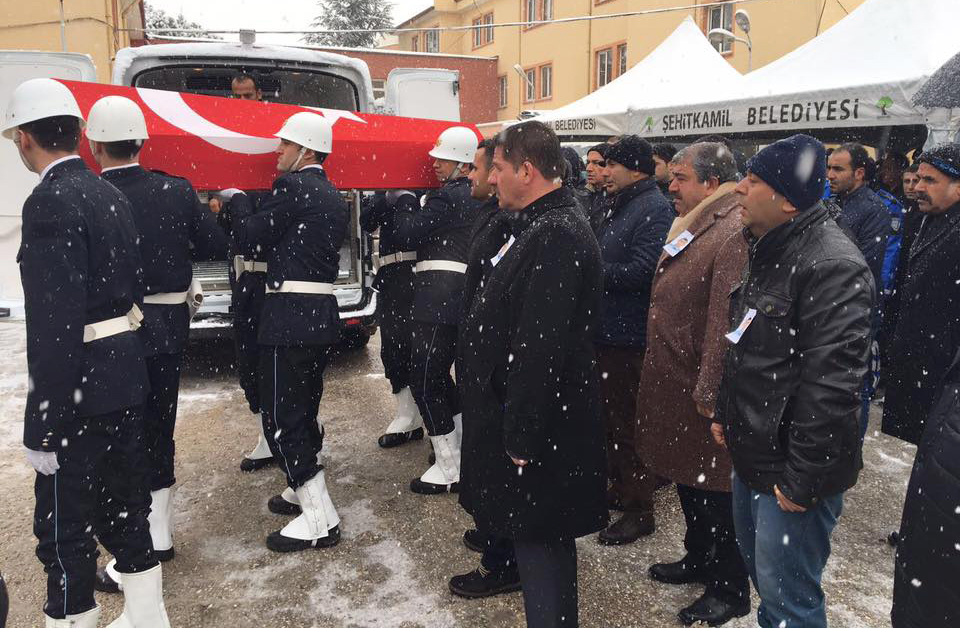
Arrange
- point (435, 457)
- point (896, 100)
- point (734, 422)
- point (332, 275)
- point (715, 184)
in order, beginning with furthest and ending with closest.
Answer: point (896, 100), point (435, 457), point (332, 275), point (715, 184), point (734, 422)

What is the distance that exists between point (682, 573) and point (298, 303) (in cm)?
214

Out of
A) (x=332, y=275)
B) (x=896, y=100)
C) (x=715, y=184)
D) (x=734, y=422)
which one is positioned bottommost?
(x=734, y=422)

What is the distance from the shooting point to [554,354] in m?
2.17

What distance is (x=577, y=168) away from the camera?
5375 mm

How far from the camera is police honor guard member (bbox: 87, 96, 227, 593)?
9.41 ft

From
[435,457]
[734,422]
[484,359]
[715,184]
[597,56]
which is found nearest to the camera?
[734,422]

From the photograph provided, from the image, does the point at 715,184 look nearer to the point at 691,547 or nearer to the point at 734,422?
the point at 734,422

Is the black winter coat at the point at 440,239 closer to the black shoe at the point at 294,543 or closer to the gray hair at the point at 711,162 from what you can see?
the black shoe at the point at 294,543

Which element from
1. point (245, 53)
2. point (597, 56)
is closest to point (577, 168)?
point (245, 53)

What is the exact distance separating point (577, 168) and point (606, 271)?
2.16 m

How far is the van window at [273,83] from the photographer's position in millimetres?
5980

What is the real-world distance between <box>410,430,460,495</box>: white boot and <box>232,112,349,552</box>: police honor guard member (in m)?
0.70

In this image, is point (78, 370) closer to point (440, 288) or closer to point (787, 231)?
point (440, 288)

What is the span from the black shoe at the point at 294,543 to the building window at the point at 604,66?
21.3 m
